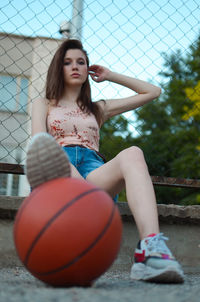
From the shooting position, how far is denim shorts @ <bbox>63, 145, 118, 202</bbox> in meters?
2.20

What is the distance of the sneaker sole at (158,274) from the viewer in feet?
4.96

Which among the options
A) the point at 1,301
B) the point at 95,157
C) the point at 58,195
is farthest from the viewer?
the point at 95,157

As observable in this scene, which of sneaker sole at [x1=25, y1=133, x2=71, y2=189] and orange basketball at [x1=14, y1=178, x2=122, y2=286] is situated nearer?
orange basketball at [x1=14, y1=178, x2=122, y2=286]

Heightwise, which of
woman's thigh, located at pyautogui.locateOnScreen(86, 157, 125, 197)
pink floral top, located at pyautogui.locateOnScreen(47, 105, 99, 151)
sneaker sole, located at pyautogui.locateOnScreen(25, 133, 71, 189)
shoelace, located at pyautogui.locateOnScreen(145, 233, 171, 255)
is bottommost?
shoelace, located at pyautogui.locateOnScreen(145, 233, 171, 255)

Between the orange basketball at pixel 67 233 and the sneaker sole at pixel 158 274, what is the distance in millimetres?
245

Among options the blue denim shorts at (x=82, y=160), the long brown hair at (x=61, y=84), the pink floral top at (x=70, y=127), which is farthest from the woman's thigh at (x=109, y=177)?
the long brown hair at (x=61, y=84)

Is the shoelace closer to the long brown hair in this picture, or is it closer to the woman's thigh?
the woman's thigh

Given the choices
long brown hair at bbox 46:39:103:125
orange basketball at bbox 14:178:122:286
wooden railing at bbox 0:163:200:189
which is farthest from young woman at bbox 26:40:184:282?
wooden railing at bbox 0:163:200:189

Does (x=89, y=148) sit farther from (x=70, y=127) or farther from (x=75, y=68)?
(x=75, y=68)

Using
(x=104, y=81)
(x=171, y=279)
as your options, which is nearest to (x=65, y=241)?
(x=171, y=279)

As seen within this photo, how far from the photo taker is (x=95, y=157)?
2.29 m

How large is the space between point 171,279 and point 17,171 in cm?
128

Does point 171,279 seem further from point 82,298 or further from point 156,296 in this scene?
point 82,298

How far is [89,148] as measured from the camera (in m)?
2.30
